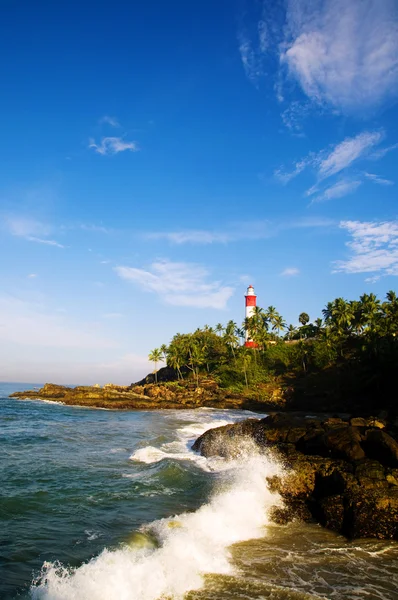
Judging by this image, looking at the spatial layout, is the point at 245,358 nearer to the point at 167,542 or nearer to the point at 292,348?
the point at 292,348

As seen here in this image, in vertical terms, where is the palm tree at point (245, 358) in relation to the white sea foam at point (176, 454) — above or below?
above

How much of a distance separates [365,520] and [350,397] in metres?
46.2

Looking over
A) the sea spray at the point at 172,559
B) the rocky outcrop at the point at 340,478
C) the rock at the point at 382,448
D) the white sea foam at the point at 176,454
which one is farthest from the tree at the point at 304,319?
the sea spray at the point at 172,559

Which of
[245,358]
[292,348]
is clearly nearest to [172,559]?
[245,358]

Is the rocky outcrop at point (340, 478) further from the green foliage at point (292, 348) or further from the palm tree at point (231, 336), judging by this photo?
the palm tree at point (231, 336)

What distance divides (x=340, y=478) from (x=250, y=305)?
A: 73.0 meters

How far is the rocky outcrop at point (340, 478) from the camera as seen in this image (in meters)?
10.9

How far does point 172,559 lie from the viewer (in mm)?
8633

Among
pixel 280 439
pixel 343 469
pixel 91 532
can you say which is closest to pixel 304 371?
pixel 280 439

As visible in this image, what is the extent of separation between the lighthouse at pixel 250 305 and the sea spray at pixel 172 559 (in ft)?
234

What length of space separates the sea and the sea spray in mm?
25

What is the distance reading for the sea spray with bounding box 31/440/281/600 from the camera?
297 inches

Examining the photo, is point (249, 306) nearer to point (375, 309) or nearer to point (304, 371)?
point (304, 371)

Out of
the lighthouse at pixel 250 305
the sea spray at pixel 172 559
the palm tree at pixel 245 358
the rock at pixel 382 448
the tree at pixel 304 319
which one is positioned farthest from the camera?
the tree at pixel 304 319
